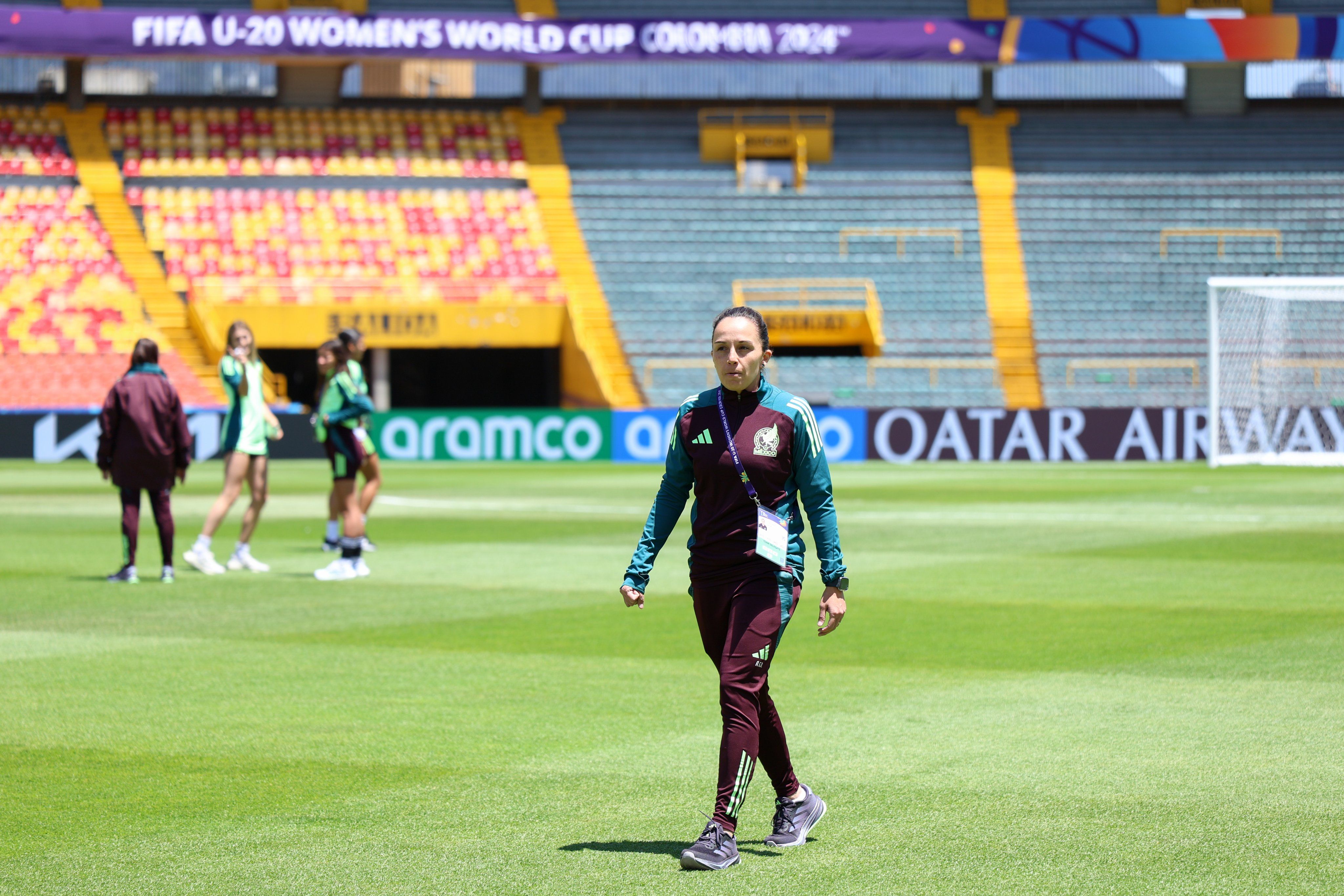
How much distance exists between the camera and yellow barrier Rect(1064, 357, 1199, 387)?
38344mm

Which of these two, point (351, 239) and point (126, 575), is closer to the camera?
point (126, 575)

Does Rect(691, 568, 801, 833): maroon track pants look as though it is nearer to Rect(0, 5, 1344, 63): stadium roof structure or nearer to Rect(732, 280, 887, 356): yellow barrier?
Rect(732, 280, 887, 356): yellow barrier

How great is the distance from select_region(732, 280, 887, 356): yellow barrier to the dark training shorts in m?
25.2

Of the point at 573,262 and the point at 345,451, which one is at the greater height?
the point at 573,262

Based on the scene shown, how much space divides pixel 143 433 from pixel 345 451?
174cm

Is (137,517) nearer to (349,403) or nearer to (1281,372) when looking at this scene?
(349,403)

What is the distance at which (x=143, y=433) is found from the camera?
13.1m

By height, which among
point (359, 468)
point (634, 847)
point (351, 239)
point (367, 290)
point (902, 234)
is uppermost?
point (351, 239)

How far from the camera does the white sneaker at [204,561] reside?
14.3 metres

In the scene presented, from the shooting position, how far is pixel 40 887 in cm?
504

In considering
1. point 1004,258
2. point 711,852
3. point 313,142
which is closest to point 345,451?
point 711,852

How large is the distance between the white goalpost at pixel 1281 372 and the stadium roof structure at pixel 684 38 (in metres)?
12.9

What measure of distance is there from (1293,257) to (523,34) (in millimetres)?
20468

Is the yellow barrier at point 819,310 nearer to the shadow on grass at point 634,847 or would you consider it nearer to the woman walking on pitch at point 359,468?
the woman walking on pitch at point 359,468
